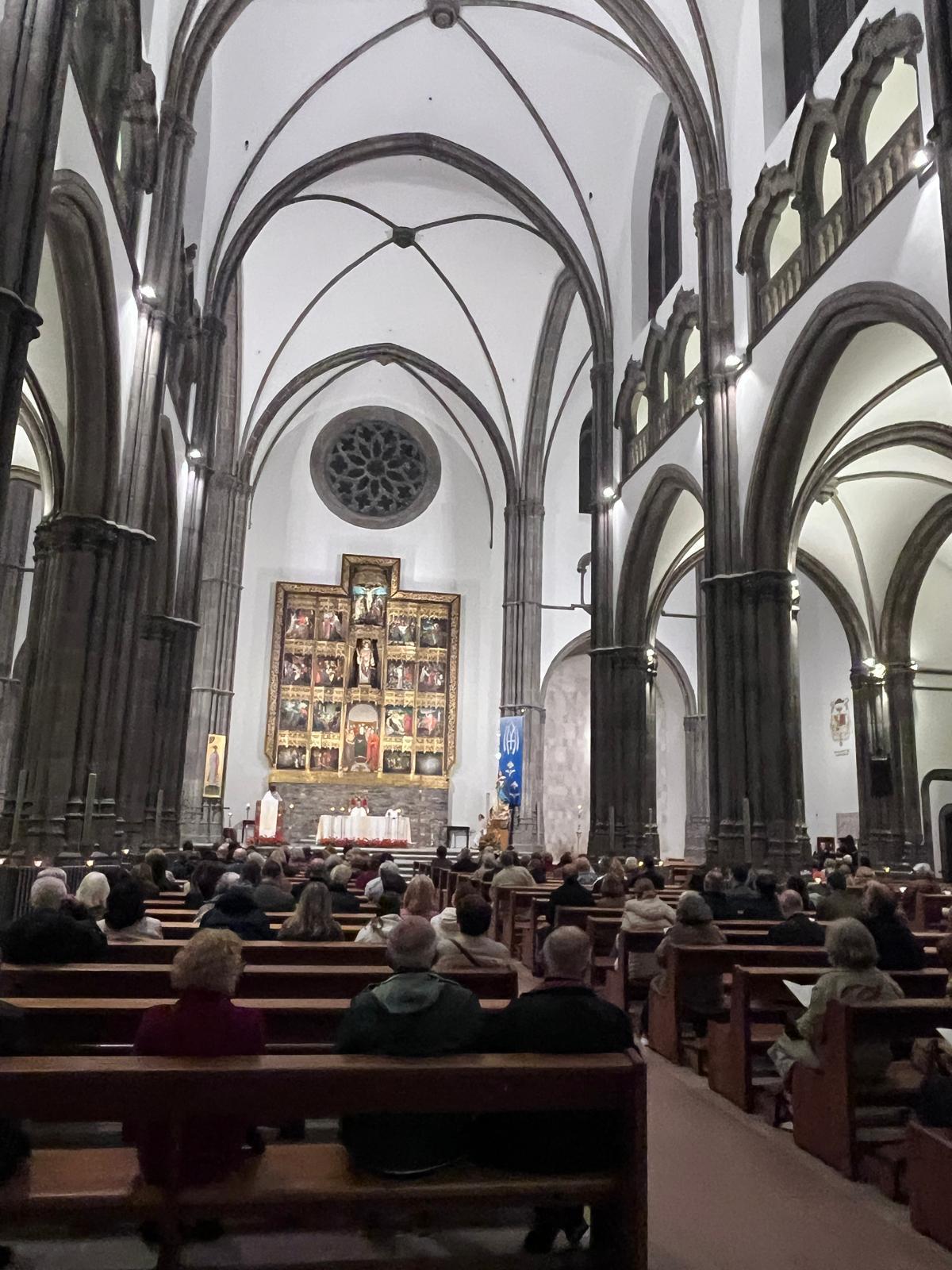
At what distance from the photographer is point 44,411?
12.7 m

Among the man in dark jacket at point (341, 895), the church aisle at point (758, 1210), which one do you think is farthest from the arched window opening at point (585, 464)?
the church aisle at point (758, 1210)

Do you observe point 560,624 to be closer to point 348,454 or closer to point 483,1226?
point 348,454

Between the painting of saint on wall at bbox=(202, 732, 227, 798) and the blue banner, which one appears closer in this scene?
the painting of saint on wall at bbox=(202, 732, 227, 798)

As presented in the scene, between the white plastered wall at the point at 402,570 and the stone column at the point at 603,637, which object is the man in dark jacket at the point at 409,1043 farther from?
the white plastered wall at the point at 402,570

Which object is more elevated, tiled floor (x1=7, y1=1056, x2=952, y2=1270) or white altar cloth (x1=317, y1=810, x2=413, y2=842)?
white altar cloth (x1=317, y1=810, x2=413, y2=842)

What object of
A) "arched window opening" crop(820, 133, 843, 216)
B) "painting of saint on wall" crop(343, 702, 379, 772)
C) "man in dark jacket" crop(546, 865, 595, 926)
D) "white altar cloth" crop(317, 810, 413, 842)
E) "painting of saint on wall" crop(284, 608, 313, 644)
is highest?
"arched window opening" crop(820, 133, 843, 216)

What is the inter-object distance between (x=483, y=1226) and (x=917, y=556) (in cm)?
2188

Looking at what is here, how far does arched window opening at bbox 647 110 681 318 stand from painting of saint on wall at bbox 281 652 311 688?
13831 millimetres

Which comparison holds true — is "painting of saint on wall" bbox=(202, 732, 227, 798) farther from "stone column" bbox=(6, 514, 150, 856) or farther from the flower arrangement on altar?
"stone column" bbox=(6, 514, 150, 856)

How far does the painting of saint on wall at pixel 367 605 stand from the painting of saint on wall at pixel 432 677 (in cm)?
183

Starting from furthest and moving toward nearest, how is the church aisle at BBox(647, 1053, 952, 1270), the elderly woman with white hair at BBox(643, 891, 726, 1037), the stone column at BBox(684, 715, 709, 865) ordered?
the stone column at BBox(684, 715, 709, 865) < the elderly woman with white hair at BBox(643, 891, 726, 1037) < the church aisle at BBox(647, 1053, 952, 1270)

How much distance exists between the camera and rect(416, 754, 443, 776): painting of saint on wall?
27.4 metres

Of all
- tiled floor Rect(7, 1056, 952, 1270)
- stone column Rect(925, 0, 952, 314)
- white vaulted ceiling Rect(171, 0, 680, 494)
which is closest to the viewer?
tiled floor Rect(7, 1056, 952, 1270)

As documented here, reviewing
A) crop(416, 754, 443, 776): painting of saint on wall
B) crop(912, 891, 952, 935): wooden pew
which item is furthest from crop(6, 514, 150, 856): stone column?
crop(416, 754, 443, 776): painting of saint on wall
